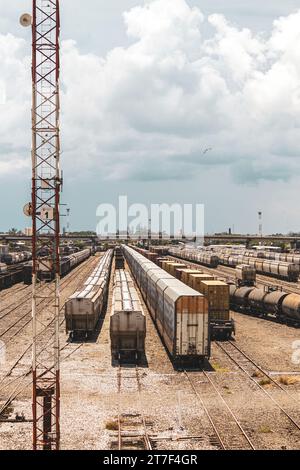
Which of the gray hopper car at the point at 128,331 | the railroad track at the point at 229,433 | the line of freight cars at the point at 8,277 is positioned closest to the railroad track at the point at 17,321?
the gray hopper car at the point at 128,331

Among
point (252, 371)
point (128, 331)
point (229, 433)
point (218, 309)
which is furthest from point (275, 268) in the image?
point (229, 433)

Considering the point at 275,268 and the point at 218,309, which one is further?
the point at 275,268

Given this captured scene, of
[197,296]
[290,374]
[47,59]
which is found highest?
[47,59]

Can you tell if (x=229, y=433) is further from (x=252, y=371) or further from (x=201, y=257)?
(x=201, y=257)

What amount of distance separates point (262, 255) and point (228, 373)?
76.7m

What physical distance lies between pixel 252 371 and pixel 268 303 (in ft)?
59.3

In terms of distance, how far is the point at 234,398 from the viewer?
25.9 meters

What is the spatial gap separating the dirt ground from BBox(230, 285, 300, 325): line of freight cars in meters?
8.21

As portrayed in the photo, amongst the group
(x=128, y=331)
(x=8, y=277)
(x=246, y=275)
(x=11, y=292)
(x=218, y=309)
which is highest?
(x=246, y=275)

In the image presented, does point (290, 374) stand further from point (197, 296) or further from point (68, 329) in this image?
point (68, 329)

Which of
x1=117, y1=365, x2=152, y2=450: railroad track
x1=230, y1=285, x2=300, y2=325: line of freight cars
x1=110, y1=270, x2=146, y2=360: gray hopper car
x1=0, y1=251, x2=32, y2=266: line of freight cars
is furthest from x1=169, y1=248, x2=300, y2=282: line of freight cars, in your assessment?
x1=117, y1=365, x2=152, y2=450: railroad track

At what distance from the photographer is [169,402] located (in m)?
25.1

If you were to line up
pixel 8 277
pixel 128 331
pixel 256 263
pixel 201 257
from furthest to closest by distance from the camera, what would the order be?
pixel 201 257, pixel 256 263, pixel 8 277, pixel 128 331
